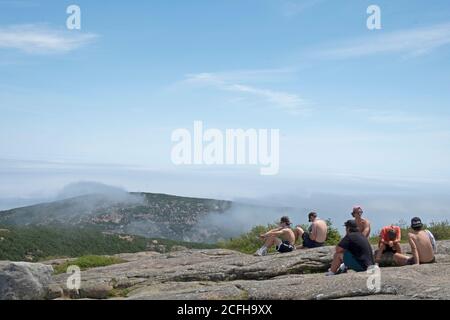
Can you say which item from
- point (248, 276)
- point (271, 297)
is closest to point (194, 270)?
point (248, 276)

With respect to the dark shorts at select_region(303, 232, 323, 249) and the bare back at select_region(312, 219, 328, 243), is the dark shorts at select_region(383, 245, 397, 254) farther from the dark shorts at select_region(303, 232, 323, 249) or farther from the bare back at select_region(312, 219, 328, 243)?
the dark shorts at select_region(303, 232, 323, 249)

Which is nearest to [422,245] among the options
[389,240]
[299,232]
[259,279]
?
[389,240]

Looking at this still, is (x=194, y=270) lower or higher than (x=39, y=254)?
higher

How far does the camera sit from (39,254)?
7469 cm

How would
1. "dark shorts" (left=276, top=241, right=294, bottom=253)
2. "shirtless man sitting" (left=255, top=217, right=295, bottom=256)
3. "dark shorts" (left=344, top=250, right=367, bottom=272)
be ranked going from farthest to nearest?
"shirtless man sitting" (left=255, top=217, right=295, bottom=256) → "dark shorts" (left=276, top=241, right=294, bottom=253) → "dark shorts" (left=344, top=250, right=367, bottom=272)

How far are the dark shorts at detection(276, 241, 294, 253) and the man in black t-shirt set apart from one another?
5.19 meters

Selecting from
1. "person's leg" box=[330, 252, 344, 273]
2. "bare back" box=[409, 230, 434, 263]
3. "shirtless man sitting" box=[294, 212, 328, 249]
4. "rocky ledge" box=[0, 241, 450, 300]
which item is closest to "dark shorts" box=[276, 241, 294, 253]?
"rocky ledge" box=[0, 241, 450, 300]

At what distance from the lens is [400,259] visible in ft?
68.3

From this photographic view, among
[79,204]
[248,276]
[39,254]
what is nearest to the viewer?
[248,276]

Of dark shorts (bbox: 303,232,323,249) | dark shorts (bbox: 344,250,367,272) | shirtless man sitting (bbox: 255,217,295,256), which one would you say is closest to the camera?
dark shorts (bbox: 344,250,367,272)

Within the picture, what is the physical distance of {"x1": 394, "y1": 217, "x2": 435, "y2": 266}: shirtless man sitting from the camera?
20.1m

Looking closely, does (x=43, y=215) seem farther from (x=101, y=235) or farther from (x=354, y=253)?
(x=354, y=253)

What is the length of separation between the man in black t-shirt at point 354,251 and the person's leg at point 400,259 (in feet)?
8.04
